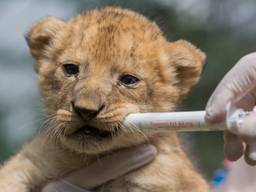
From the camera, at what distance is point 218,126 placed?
2.22 metres

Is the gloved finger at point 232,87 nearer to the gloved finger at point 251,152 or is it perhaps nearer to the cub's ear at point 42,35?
the gloved finger at point 251,152

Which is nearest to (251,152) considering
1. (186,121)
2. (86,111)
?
(186,121)

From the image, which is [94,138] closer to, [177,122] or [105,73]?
[105,73]

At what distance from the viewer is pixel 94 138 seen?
9.49ft

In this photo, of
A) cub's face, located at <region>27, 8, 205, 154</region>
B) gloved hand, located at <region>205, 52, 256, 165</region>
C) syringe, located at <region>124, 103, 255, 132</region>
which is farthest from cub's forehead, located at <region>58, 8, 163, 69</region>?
gloved hand, located at <region>205, 52, 256, 165</region>

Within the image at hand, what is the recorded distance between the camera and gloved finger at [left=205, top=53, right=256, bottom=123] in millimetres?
2201

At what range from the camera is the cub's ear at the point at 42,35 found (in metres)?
3.36

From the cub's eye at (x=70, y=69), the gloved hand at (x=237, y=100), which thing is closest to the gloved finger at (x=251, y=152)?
the gloved hand at (x=237, y=100)

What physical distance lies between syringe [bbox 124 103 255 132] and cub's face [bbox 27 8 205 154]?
0.13 metres

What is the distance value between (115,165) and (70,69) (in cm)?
38

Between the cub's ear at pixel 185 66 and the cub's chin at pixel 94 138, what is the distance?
0.43m

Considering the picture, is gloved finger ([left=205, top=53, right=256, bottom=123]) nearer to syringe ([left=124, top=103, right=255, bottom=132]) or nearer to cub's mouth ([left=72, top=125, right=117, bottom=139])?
syringe ([left=124, top=103, right=255, bottom=132])

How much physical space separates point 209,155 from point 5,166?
6.23m

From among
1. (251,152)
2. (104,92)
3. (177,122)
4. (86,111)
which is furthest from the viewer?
(104,92)
